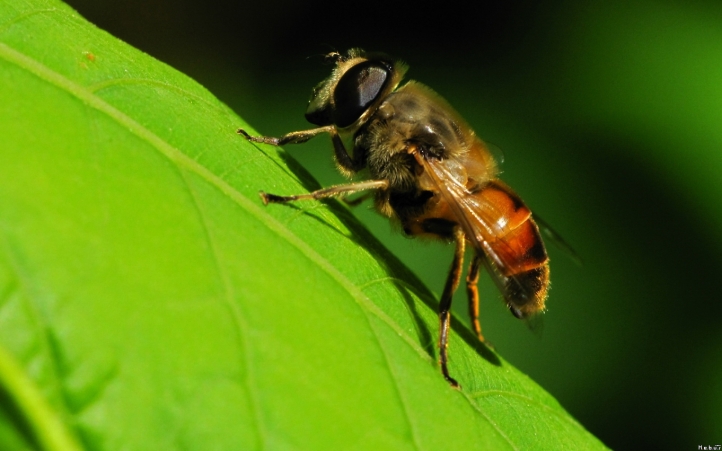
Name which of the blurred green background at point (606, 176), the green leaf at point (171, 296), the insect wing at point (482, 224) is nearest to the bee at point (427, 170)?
the insect wing at point (482, 224)

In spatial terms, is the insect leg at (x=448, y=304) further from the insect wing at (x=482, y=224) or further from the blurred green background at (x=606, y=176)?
the blurred green background at (x=606, y=176)

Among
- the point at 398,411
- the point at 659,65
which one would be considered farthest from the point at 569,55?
the point at 398,411

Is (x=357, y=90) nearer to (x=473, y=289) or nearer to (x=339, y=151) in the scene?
(x=339, y=151)

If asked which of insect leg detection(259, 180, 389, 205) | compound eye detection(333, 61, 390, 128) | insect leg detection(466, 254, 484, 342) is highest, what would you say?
compound eye detection(333, 61, 390, 128)

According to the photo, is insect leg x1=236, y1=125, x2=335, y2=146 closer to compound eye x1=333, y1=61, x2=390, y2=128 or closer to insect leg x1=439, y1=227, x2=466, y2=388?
compound eye x1=333, y1=61, x2=390, y2=128

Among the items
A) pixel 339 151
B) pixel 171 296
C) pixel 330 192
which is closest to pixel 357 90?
pixel 339 151

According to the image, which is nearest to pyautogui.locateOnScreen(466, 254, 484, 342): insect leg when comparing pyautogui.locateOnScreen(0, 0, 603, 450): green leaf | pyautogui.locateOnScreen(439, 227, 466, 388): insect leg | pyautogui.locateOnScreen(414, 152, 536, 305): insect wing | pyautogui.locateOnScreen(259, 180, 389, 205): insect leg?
pyautogui.locateOnScreen(439, 227, 466, 388): insect leg

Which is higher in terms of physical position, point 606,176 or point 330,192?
point 606,176

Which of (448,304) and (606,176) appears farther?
(606,176)
